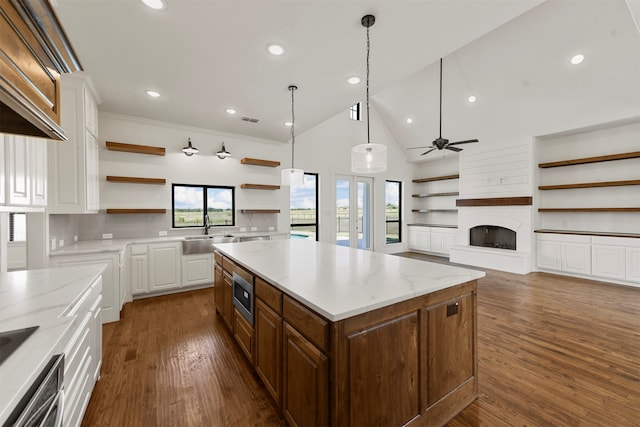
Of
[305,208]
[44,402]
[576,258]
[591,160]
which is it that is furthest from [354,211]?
[44,402]

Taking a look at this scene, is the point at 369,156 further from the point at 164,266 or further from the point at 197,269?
the point at 164,266

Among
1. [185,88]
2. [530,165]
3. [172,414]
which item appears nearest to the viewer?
[172,414]

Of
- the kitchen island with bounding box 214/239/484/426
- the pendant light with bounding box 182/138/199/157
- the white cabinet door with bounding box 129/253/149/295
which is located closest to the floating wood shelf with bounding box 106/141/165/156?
the pendant light with bounding box 182/138/199/157

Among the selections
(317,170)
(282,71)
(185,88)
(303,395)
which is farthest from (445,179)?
(303,395)

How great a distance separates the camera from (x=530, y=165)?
17.6 feet

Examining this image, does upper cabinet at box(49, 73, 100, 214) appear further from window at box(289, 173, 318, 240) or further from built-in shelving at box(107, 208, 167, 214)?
window at box(289, 173, 318, 240)

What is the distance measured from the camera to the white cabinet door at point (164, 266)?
4.00 meters

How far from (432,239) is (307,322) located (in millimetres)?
6931

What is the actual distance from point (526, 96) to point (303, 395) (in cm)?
605

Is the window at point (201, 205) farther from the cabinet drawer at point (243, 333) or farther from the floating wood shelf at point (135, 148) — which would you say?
the cabinet drawer at point (243, 333)

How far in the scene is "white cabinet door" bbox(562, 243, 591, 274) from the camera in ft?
15.6

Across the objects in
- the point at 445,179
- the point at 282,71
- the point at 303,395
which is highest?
the point at 282,71

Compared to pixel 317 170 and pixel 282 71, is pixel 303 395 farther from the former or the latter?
pixel 317 170

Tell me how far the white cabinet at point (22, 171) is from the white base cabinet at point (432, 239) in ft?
24.4
